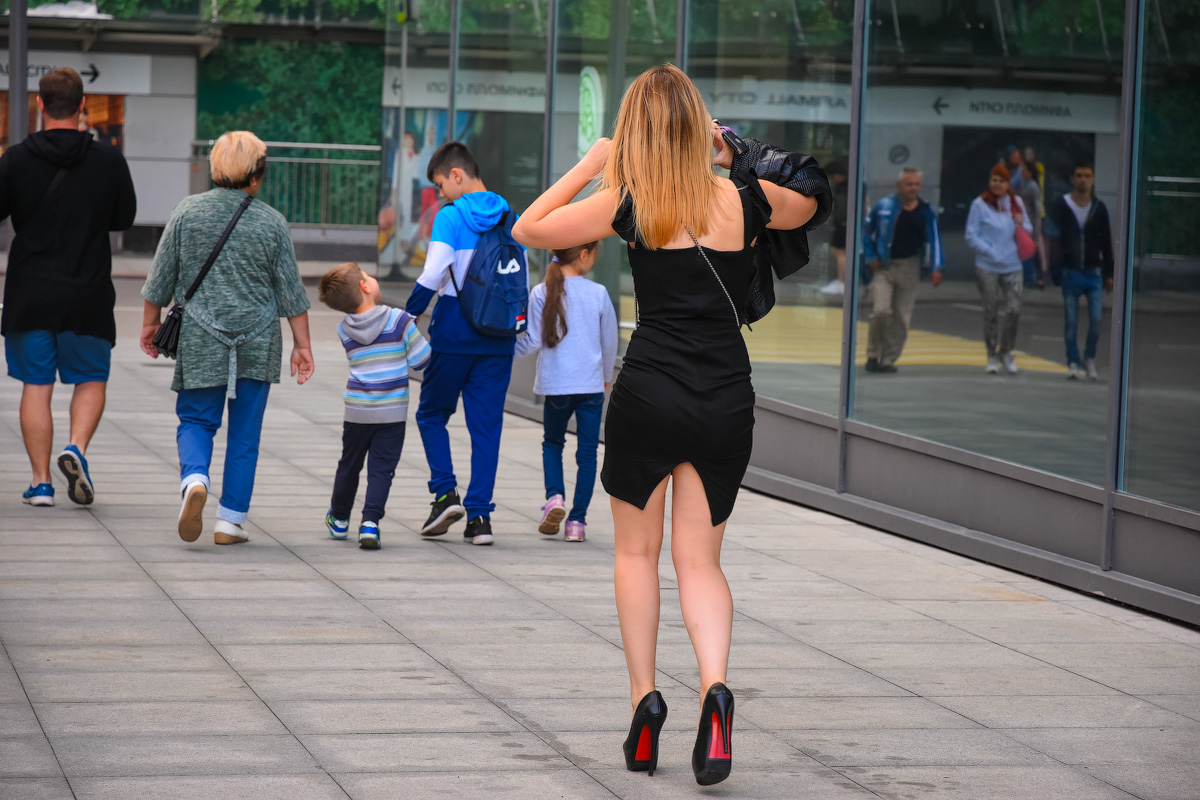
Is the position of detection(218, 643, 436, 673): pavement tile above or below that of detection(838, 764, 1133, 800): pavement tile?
above

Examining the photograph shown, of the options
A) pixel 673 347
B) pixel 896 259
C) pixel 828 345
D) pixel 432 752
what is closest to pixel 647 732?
pixel 432 752

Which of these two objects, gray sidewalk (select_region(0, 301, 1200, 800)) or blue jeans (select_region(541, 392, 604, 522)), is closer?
gray sidewalk (select_region(0, 301, 1200, 800))

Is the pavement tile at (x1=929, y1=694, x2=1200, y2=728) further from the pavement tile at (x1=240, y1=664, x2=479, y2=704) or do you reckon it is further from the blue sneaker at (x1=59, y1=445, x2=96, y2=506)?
the blue sneaker at (x1=59, y1=445, x2=96, y2=506)

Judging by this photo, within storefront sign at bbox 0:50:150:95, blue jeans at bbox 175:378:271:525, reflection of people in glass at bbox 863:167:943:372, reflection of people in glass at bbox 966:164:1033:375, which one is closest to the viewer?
blue jeans at bbox 175:378:271:525

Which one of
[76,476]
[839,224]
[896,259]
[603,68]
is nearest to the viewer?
[76,476]

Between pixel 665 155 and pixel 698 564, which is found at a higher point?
pixel 665 155

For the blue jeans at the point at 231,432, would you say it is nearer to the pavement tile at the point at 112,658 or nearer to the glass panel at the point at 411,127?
the pavement tile at the point at 112,658

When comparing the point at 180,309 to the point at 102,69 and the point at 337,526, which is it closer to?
the point at 337,526

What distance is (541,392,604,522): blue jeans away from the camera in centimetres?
764

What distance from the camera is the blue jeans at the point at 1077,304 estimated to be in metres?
6.96

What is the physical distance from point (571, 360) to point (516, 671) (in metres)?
2.62

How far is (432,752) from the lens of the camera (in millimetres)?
4348

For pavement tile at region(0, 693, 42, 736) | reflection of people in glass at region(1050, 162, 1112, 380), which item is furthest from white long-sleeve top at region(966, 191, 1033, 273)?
pavement tile at region(0, 693, 42, 736)

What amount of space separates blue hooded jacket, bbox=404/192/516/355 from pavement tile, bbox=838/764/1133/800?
137 inches
